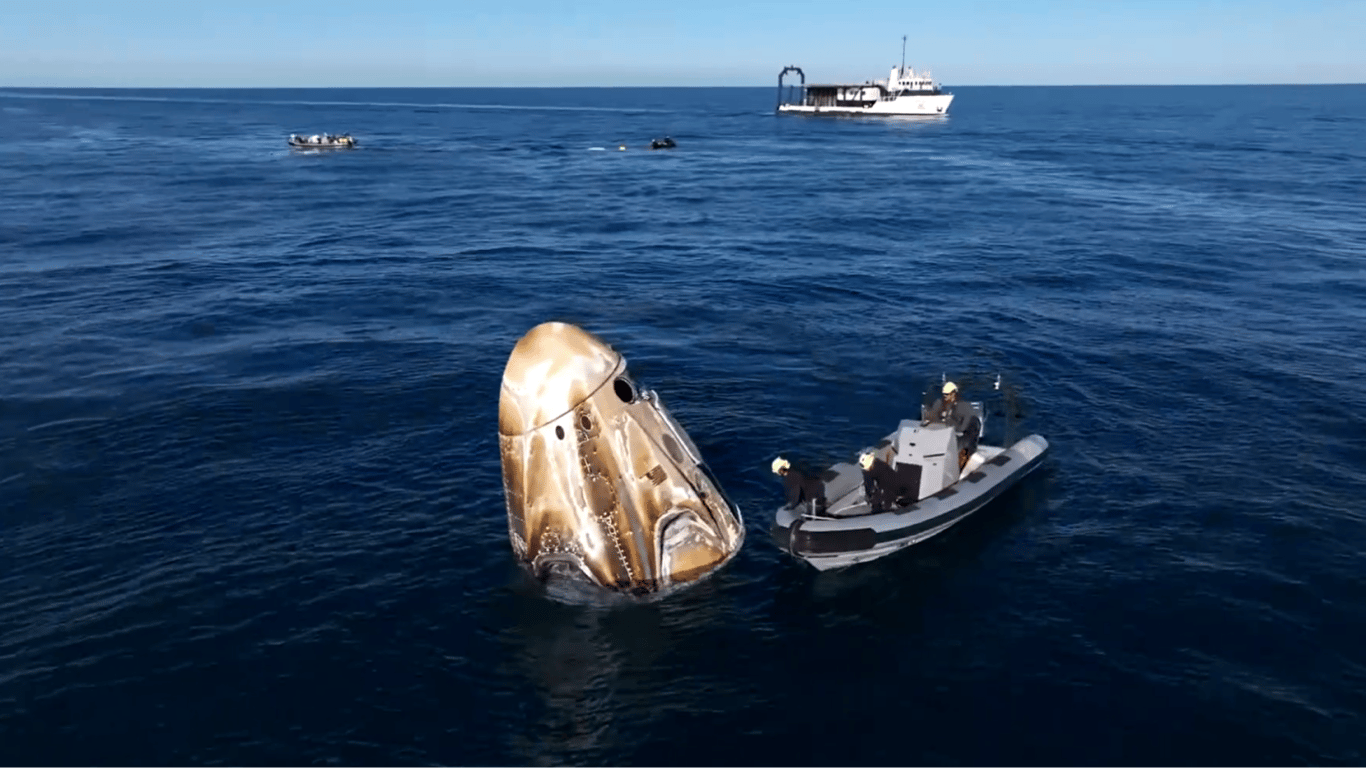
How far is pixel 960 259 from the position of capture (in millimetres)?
62438

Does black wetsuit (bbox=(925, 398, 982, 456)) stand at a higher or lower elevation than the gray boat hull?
higher

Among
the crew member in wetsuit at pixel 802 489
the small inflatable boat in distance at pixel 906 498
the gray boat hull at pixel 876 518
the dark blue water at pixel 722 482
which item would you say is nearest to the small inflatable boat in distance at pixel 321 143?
the dark blue water at pixel 722 482

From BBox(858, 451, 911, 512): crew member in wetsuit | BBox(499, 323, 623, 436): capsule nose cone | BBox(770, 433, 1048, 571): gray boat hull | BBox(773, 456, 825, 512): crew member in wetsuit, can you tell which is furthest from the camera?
BBox(858, 451, 911, 512): crew member in wetsuit

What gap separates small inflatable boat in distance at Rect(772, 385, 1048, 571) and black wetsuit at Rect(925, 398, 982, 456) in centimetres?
46

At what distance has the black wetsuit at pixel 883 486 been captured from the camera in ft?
85.5

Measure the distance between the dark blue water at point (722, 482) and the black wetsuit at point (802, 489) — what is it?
1917mm

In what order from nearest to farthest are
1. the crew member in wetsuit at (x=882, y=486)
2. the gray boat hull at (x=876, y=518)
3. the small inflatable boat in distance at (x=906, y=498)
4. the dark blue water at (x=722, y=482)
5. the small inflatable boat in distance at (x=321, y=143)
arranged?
the dark blue water at (x=722, y=482)
the gray boat hull at (x=876, y=518)
the small inflatable boat in distance at (x=906, y=498)
the crew member in wetsuit at (x=882, y=486)
the small inflatable boat in distance at (x=321, y=143)

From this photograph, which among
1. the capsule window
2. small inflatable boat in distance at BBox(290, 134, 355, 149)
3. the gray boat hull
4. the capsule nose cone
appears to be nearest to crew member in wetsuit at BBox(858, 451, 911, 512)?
the gray boat hull

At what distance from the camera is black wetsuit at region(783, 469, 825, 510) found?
82.3 feet

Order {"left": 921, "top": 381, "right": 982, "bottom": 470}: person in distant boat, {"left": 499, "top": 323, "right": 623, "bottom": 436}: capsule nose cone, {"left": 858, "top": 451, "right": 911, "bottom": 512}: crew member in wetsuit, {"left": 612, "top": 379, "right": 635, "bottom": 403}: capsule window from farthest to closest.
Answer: {"left": 921, "top": 381, "right": 982, "bottom": 470}: person in distant boat < {"left": 858, "top": 451, "right": 911, "bottom": 512}: crew member in wetsuit < {"left": 612, "top": 379, "right": 635, "bottom": 403}: capsule window < {"left": 499, "top": 323, "right": 623, "bottom": 436}: capsule nose cone

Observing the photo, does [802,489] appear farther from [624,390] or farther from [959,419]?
[959,419]

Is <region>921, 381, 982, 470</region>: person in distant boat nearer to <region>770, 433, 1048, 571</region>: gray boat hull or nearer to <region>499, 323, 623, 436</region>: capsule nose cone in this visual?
<region>770, 433, 1048, 571</region>: gray boat hull

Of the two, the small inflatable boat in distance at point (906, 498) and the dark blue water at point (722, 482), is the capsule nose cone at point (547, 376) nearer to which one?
the dark blue water at point (722, 482)

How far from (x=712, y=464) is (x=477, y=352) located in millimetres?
16166
